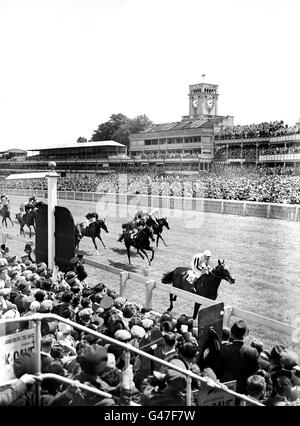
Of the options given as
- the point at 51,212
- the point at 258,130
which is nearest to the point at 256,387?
the point at 51,212

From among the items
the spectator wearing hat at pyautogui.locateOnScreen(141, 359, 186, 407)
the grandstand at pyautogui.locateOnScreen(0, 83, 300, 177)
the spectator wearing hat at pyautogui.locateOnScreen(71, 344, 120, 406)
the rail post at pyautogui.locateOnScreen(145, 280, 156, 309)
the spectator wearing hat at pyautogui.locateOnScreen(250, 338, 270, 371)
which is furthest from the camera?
the grandstand at pyautogui.locateOnScreen(0, 83, 300, 177)

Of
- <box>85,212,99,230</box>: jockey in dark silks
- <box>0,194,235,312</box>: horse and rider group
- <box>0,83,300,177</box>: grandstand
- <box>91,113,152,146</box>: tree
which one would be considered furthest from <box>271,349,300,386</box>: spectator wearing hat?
<box>91,113,152,146</box>: tree

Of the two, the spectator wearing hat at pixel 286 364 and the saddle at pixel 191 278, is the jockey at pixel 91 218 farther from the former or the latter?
the spectator wearing hat at pixel 286 364

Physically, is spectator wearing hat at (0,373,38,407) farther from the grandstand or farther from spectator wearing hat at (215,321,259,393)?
the grandstand

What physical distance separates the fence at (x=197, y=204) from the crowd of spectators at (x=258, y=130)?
473 inches

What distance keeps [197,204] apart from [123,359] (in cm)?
1884

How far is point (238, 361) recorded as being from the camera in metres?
4.38

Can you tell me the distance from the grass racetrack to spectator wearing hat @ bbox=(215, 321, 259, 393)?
8.81ft

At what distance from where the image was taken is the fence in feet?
63.8

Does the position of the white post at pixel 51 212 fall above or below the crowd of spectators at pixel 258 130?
below

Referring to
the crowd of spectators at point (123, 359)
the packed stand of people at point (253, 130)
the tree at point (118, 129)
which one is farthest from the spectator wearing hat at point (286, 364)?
the tree at point (118, 129)

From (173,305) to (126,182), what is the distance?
66.2 ft

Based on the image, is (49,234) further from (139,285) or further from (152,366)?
(152,366)

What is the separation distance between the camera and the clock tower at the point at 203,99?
4802 cm
